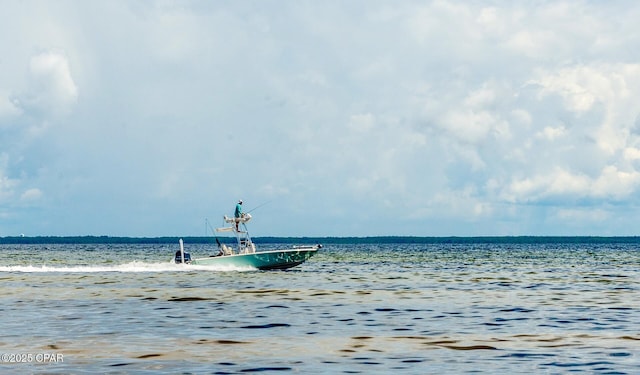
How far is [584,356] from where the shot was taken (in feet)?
78.9

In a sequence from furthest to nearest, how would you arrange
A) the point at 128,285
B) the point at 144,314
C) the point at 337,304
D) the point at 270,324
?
the point at 128,285, the point at 337,304, the point at 144,314, the point at 270,324

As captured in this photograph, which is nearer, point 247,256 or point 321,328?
point 321,328

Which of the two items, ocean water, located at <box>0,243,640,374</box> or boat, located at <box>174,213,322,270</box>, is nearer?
ocean water, located at <box>0,243,640,374</box>

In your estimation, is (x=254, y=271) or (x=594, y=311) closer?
(x=594, y=311)

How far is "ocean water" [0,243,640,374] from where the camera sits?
75.6 ft

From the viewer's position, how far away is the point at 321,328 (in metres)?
31.2

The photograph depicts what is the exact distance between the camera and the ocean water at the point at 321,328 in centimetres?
2305

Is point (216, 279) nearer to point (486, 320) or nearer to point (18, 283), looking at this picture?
point (18, 283)

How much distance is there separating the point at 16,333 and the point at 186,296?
17.7 metres

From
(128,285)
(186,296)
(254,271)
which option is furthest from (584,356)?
(254,271)

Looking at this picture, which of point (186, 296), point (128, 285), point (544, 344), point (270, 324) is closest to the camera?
point (544, 344)

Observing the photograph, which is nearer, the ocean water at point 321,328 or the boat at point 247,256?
the ocean water at point 321,328

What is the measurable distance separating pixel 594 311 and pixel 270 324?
48.9 feet

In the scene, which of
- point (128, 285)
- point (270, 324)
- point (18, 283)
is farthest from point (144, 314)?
point (18, 283)
